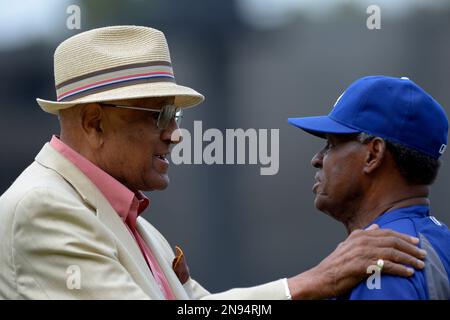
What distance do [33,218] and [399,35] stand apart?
3295mm

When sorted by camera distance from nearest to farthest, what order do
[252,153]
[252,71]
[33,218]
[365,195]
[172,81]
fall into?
[33,218], [365,195], [172,81], [252,153], [252,71]

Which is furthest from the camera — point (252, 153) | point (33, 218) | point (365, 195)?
point (252, 153)

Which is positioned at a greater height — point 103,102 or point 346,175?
point 103,102

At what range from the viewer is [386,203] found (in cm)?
253

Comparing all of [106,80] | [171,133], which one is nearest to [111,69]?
[106,80]

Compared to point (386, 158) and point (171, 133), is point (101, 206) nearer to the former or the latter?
point (171, 133)

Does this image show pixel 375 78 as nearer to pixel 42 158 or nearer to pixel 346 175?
pixel 346 175

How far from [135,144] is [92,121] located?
153 millimetres

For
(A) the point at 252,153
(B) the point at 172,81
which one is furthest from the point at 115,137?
(A) the point at 252,153

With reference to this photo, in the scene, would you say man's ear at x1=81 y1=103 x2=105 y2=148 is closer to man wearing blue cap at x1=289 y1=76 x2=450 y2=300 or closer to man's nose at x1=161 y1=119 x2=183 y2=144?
man's nose at x1=161 y1=119 x2=183 y2=144

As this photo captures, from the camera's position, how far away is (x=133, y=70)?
2682mm

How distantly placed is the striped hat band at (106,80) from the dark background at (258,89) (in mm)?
2134

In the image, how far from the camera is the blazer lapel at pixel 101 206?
100 inches

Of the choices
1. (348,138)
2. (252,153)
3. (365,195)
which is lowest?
(252,153)
